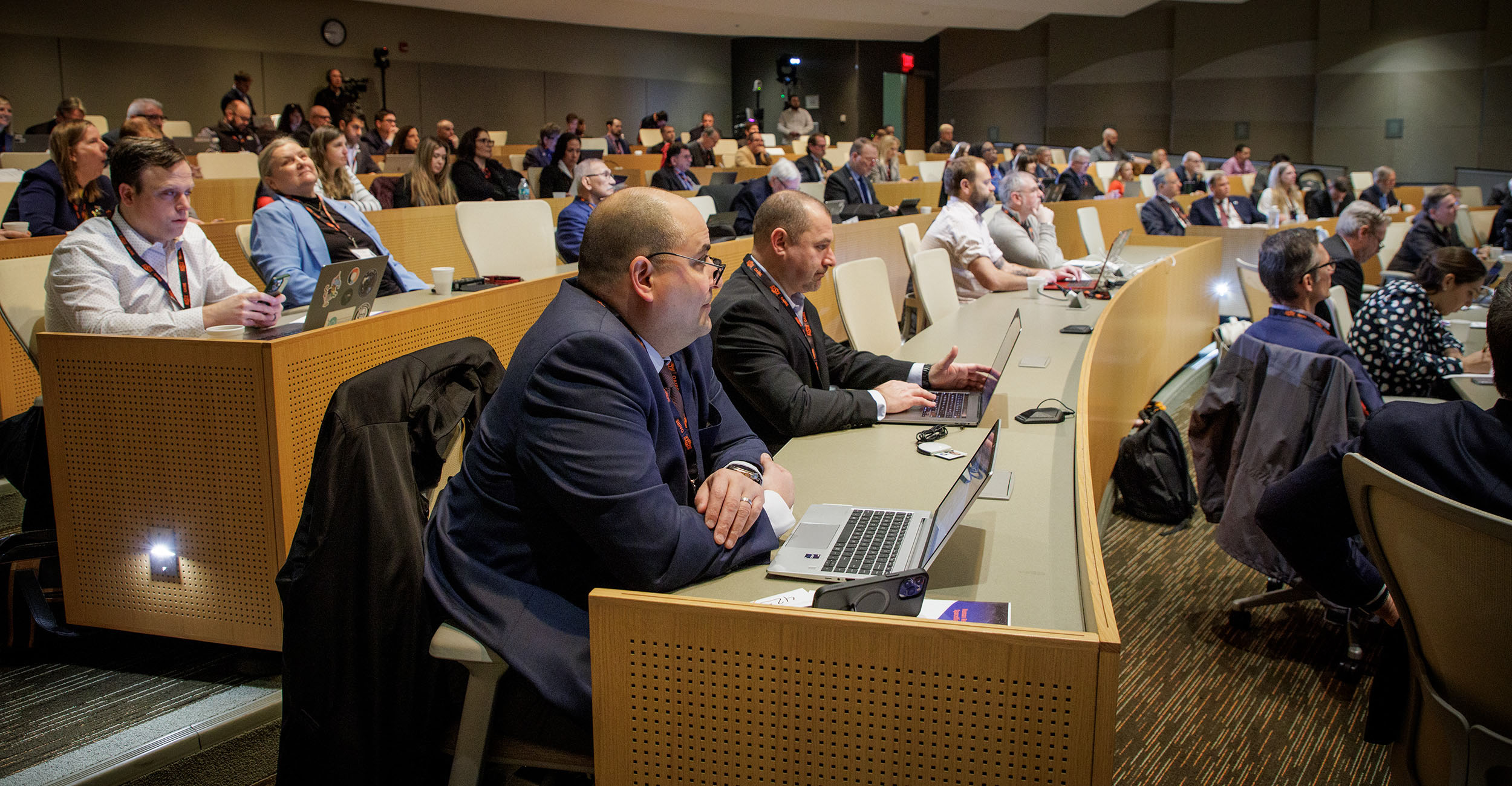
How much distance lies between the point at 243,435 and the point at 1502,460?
8.26 feet

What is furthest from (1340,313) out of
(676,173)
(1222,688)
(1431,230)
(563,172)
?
(563,172)

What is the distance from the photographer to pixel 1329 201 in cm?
1069

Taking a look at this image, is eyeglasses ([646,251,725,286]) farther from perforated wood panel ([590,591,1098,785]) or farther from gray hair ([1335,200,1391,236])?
gray hair ([1335,200,1391,236])

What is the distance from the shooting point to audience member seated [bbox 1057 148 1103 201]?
10.1 metres

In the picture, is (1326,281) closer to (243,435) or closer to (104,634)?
(243,435)

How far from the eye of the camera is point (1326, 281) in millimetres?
2926

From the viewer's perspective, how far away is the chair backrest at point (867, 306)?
3420mm

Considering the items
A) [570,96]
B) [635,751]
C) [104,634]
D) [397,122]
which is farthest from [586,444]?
[570,96]

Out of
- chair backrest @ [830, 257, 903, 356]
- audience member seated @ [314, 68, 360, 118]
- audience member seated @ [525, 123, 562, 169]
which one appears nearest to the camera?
chair backrest @ [830, 257, 903, 356]

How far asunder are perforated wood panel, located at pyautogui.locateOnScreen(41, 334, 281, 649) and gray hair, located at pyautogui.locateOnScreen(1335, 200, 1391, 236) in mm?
5079

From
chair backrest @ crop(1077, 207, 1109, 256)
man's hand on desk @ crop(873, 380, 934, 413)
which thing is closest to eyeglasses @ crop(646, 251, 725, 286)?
man's hand on desk @ crop(873, 380, 934, 413)

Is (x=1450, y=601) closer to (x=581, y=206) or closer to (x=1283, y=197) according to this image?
(x=581, y=206)

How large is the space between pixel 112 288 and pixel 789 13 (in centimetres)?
1345

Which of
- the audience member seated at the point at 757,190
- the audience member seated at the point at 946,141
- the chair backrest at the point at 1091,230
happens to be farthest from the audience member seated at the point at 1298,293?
the audience member seated at the point at 946,141
